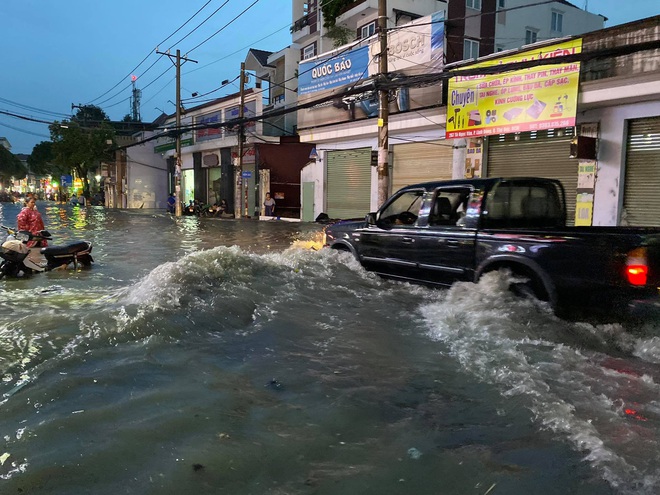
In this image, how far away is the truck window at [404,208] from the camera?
280 inches

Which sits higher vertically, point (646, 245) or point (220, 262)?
point (646, 245)

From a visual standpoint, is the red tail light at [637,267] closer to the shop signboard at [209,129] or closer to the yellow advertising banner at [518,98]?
the yellow advertising banner at [518,98]

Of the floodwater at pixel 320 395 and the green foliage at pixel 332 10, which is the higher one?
the green foliage at pixel 332 10

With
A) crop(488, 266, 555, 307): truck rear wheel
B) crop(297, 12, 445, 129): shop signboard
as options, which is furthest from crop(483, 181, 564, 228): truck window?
crop(297, 12, 445, 129): shop signboard

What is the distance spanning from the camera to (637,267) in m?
4.50

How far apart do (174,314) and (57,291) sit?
3.06 m

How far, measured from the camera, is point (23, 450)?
9.39 ft

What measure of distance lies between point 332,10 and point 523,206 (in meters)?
23.3

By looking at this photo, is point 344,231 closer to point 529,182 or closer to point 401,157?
point 529,182

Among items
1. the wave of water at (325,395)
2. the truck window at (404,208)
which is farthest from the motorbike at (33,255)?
the truck window at (404,208)

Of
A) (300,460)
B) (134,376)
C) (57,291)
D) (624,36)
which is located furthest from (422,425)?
(624,36)

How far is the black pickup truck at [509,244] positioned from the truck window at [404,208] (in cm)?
2

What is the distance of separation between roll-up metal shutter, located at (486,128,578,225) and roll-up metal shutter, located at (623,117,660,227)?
1317 millimetres

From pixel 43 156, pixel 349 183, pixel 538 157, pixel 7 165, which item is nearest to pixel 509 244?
pixel 538 157
